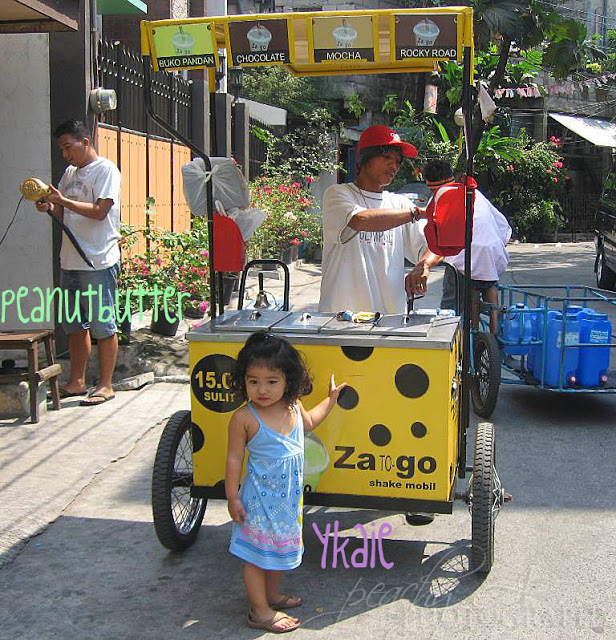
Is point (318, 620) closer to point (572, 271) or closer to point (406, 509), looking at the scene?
point (406, 509)

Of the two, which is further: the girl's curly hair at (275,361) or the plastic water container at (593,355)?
the plastic water container at (593,355)

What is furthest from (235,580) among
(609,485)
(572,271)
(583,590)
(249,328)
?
(572,271)

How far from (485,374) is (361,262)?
2469 mm

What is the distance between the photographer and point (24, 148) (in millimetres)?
7473

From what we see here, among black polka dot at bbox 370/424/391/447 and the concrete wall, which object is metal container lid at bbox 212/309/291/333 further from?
the concrete wall

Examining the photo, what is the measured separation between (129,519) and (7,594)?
3.02 ft

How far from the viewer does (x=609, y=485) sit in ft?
17.3

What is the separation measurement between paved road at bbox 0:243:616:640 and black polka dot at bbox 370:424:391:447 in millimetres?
638

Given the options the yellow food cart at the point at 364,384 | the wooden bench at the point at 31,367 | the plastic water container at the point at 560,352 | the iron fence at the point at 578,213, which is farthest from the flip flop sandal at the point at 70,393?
the iron fence at the point at 578,213

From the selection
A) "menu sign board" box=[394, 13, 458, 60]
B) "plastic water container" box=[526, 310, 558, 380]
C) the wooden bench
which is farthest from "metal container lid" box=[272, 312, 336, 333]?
"plastic water container" box=[526, 310, 558, 380]

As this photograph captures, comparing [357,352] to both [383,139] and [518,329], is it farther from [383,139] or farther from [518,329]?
[518,329]

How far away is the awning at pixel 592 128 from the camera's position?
25641 millimetres

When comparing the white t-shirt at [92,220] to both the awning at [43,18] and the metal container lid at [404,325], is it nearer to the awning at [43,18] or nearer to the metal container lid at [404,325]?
the awning at [43,18]

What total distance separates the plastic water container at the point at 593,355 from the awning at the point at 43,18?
14.5 feet
